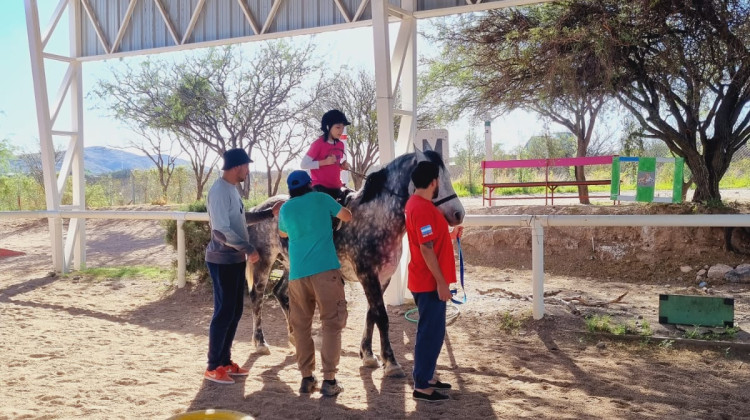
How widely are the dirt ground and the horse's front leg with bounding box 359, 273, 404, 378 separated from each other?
0.34ft

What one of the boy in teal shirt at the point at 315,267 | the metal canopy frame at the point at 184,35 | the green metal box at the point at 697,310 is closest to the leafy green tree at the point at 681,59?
the metal canopy frame at the point at 184,35

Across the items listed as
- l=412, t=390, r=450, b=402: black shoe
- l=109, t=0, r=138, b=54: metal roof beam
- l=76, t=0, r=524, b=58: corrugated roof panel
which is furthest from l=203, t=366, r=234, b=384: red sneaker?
l=109, t=0, r=138, b=54: metal roof beam

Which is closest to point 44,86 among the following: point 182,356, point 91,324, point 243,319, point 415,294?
point 91,324

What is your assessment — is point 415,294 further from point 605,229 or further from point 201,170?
point 201,170

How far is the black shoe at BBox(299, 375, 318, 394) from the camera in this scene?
17.1ft

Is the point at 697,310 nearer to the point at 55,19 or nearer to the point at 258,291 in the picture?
the point at 258,291

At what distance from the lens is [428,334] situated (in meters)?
4.88

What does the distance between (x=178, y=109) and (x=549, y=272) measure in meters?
18.9

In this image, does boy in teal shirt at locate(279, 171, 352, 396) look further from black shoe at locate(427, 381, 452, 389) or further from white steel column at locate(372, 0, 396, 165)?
white steel column at locate(372, 0, 396, 165)

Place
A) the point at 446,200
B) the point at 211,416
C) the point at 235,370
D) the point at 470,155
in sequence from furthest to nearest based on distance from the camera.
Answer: the point at 470,155 → the point at 235,370 → the point at 446,200 → the point at 211,416

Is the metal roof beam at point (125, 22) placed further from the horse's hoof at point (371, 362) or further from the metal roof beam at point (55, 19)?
the horse's hoof at point (371, 362)

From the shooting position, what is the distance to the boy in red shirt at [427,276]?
4.78 metres

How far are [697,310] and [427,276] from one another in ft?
10.9

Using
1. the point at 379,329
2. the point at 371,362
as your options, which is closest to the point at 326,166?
the point at 379,329
